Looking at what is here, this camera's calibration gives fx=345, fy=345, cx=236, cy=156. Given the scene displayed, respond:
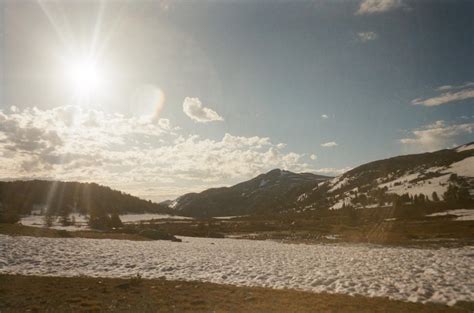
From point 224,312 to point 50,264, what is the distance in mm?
13976

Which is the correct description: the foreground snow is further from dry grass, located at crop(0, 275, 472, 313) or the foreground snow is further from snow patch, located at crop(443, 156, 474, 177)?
snow patch, located at crop(443, 156, 474, 177)

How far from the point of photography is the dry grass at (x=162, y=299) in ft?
45.2

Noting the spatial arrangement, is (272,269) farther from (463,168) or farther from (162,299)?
(463,168)

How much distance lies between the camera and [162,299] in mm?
15102


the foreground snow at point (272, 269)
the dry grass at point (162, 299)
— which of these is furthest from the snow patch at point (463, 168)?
the dry grass at point (162, 299)

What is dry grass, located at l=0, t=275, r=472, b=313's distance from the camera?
13.8 m

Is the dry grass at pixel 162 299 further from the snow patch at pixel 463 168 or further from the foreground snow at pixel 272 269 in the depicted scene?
the snow patch at pixel 463 168

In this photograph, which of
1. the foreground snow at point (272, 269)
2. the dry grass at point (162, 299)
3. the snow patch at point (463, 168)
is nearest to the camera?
the dry grass at point (162, 299)

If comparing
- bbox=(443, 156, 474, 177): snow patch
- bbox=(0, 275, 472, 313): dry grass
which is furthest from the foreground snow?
bbox=(443, 156, 474, 177): snow patch

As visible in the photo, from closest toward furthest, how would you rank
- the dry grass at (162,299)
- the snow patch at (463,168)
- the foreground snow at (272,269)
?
the dry grass at (162,299)
the foreground snow at (272,269)
the snow patch at (463,168)

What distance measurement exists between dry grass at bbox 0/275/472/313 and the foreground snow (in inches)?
62.5

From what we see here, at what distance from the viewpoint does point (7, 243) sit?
27.5 m

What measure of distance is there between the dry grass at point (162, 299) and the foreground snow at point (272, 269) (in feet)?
5.20

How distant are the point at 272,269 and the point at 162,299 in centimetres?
939
